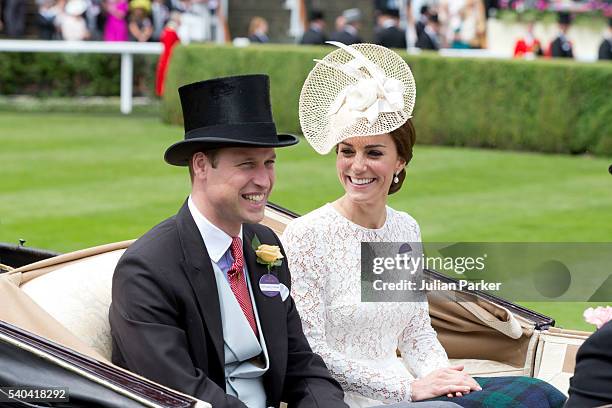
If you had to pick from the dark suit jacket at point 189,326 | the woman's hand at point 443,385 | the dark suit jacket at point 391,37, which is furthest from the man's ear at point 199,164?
the dark suit jacket at point 391,37

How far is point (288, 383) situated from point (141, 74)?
20952 mm

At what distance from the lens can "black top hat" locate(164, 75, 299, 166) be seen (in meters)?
3.93

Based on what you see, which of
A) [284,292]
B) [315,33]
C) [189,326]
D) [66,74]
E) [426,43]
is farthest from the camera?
[426,43]

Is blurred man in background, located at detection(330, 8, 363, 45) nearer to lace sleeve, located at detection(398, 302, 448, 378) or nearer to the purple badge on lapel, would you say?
lace sleeve, located at detection(398, 302, 448, 378)

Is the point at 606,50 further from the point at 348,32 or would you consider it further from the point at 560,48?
the point at 348,32

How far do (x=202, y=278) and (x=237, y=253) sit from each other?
0.71 ft

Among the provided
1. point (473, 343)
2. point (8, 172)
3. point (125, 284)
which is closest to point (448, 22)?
point (8, 172)

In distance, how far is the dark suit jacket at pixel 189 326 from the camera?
368cm

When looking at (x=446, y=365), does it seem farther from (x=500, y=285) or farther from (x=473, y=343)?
(x=500, y=285)

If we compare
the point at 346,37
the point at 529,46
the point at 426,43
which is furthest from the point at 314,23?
the point at 529,46

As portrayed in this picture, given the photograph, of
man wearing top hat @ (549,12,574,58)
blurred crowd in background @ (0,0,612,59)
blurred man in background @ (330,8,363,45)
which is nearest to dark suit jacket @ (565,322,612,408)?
blurred crowd in background @ (0,0,612,59)

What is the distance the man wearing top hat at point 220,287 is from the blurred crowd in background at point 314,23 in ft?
57.7

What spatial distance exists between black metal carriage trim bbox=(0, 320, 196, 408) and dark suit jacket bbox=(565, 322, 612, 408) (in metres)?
1.10

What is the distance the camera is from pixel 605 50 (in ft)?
79.9
